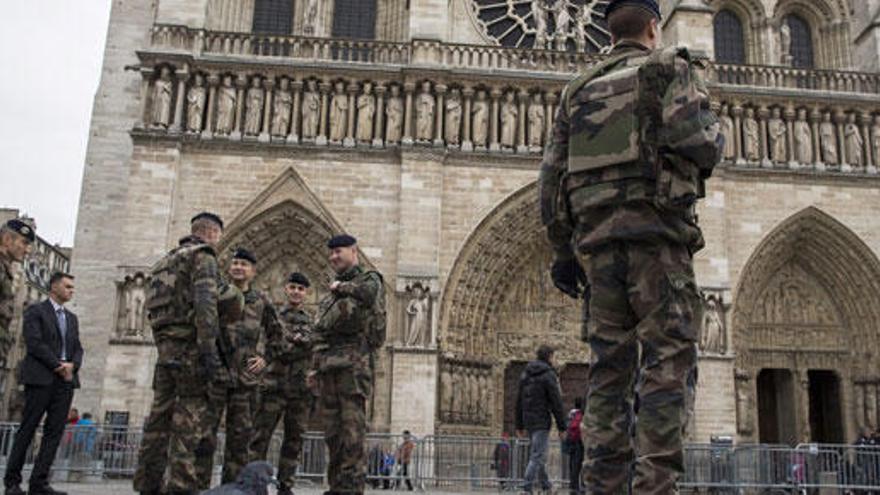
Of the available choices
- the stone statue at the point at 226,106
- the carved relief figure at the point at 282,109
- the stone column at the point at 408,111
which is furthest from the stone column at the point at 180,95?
the stone column at the point at 408,111

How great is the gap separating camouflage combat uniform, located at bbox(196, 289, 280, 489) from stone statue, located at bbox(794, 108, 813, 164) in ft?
46.2

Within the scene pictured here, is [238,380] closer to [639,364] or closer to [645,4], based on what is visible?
[639,364]

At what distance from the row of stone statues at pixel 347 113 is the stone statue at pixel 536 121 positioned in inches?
0.8

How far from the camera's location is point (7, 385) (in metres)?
29.0

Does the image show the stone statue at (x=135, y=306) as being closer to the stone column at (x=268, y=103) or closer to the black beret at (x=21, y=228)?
the stone column at (x=268, y=103)

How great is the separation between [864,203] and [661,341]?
16.5m

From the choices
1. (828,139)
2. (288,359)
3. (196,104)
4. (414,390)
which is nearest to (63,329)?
(288,359)

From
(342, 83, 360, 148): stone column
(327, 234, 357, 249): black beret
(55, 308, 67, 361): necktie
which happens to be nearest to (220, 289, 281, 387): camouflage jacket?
(327, 234, 357, 249): black beret

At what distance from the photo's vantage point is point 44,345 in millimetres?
6488

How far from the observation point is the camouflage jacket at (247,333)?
6.46 m

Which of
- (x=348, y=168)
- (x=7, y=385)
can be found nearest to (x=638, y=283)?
(x=348, y=168)

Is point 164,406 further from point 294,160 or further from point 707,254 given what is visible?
point 707,254

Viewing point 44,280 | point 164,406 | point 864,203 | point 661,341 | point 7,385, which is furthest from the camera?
point 44,280

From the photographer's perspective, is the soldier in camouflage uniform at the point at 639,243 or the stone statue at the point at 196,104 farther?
the stone statue at the point at 196,104
